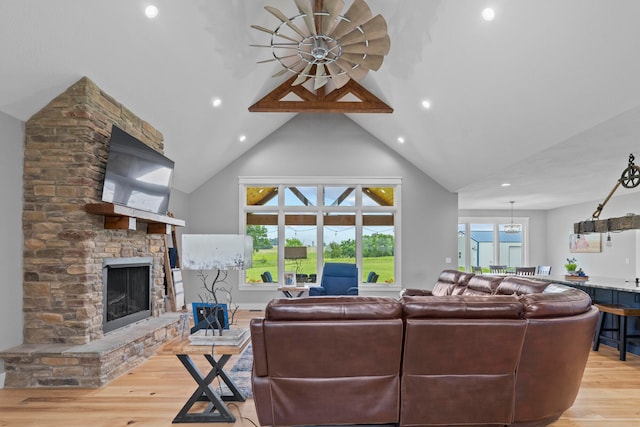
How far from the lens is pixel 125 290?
484 cm

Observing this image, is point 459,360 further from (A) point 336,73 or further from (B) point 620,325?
(B) point 620,325

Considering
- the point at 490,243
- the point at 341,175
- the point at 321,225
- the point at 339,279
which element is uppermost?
the point at 341,175

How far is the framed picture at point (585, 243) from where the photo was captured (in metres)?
9.26

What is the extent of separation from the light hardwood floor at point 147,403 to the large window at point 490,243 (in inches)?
309

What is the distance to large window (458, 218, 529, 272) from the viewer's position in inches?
465

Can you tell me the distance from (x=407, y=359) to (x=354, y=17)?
2.66m

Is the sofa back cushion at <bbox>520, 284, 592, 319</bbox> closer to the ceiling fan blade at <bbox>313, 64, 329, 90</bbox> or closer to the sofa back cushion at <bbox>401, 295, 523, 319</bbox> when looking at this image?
the sofa back cushion at <bbox>401, 295, 523, 319</bbox>

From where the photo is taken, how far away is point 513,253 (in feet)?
38.9

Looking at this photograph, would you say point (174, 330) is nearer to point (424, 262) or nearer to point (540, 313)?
point (540, 313)

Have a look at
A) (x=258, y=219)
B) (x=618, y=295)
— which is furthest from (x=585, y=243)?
(x=258, y=219)

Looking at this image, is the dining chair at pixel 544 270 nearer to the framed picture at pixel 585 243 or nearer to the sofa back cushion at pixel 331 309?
the framed picture at pixel 585 243

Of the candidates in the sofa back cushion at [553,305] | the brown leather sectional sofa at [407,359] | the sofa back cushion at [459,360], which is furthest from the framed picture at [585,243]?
the sofa back cushion at [459,360]

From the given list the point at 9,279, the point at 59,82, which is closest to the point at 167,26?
the point at 59,82

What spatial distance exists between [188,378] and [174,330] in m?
1.65
